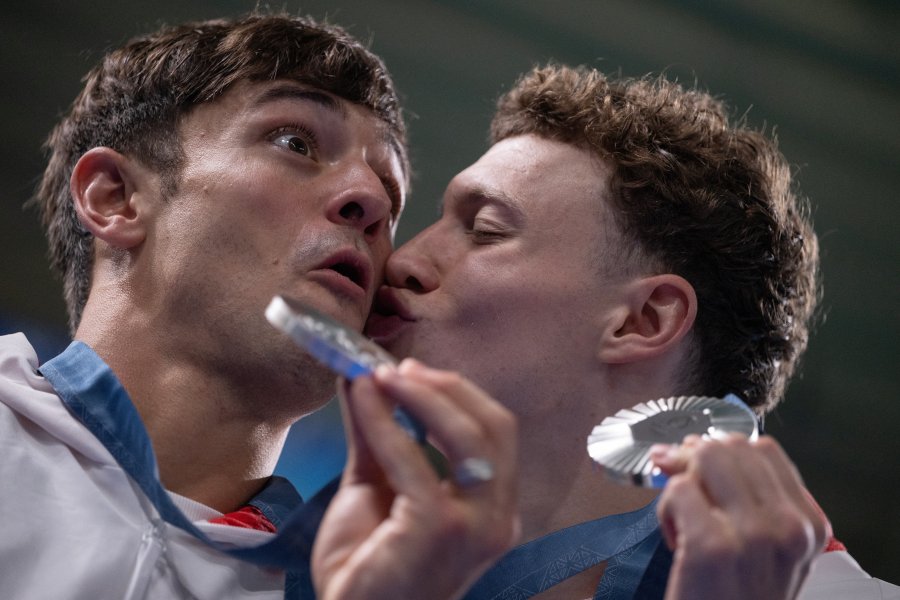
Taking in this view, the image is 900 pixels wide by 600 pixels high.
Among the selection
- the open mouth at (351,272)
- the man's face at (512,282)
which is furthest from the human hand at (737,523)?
the open mouth at (351,272)

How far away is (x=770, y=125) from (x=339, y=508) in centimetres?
336

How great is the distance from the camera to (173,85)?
8.34 feet

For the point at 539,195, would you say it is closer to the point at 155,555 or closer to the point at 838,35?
the point at 155,555

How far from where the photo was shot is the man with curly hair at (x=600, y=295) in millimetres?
2062

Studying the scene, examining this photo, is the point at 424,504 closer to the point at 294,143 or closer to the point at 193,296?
the point at 193,296

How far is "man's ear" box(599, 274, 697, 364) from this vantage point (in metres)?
2.24

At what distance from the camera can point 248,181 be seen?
230 cm

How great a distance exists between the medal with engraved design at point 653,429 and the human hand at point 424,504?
238 mm

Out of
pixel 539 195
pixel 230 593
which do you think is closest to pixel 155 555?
pixel 230 593

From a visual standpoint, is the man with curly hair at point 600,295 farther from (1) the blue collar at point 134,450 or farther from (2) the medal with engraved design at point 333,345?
(2) the medal with engraved design at point 333,345

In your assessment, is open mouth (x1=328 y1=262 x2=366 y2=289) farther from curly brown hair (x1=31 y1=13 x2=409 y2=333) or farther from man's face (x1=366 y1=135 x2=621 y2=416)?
curly brown hair (x1=31 y1=13 x2=409 y2=333)

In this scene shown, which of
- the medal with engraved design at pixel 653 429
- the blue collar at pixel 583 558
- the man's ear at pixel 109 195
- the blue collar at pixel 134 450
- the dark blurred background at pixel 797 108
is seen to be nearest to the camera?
the medal with engraved design at pixel 653 429

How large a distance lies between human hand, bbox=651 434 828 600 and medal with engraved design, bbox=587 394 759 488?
0.10 meters

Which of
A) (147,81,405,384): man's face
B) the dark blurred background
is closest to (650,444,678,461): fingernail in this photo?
(147,81,405,384): man's face
